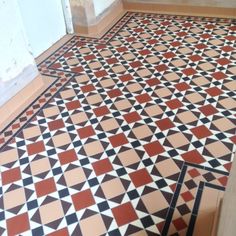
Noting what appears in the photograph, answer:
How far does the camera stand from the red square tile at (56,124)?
284 cm

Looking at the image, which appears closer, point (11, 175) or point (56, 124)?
point (11, 175)

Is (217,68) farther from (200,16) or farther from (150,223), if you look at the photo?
(150,223)

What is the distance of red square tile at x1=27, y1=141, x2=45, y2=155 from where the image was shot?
2615 millimetres

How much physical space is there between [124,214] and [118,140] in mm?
724

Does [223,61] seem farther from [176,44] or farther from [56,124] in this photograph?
[56,124]

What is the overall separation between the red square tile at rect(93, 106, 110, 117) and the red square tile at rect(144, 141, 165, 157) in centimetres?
60

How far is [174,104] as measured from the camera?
296cm

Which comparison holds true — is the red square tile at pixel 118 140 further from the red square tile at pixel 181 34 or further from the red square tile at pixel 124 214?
the red square tile at pixel 181 34

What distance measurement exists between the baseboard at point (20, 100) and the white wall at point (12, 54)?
1.9 inches

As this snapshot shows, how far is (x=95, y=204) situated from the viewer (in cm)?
215

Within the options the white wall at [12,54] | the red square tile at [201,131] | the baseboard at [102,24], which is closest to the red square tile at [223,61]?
the red square tile at [201,131]

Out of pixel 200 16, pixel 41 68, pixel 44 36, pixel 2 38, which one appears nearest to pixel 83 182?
pixel 2 38

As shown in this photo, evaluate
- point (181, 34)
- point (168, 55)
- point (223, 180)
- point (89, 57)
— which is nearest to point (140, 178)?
point (223, 180)

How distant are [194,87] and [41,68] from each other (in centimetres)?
178
